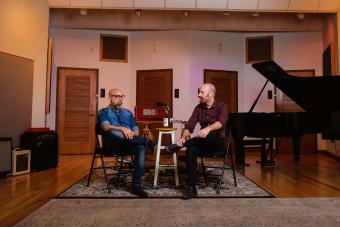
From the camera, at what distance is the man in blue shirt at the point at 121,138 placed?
9.86 feet

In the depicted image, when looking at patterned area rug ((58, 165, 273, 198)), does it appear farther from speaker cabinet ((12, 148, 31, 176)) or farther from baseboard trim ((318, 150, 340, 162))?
baseboard trim ((318, 150, 340, 162))

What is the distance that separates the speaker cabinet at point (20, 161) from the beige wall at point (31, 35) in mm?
825

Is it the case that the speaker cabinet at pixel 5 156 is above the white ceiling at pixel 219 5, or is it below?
below

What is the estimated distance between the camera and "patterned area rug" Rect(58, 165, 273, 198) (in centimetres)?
293

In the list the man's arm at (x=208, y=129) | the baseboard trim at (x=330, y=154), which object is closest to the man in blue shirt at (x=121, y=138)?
the man's arm at (x=208, y=129)

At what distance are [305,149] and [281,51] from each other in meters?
2.51

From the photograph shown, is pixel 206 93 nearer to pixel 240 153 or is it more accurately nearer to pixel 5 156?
pixel 240 153

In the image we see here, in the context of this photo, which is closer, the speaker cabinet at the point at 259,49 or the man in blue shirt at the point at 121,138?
the man in blue shirt at the point at 121,138

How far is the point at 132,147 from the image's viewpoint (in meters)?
3.12

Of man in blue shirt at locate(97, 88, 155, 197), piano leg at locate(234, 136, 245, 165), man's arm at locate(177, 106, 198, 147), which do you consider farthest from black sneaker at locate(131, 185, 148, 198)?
piano leg at locate(234, 136, 245, 165)

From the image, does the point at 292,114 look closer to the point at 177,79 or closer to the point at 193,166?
the point at 193,166

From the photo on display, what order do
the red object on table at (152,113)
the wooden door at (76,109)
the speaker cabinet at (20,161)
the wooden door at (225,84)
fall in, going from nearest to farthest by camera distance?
the speaker cabinet at (20,161), the red object on table at (152,113), the wooden door at (76,109), the wooden door at (225,84)

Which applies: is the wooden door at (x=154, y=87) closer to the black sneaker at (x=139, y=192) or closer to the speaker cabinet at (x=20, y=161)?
the speaker cabinet at (x=20, y=161)

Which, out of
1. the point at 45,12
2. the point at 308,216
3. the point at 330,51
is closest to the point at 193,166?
the point at 308,216
